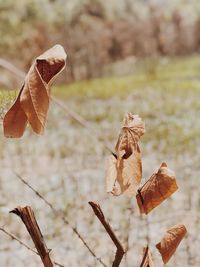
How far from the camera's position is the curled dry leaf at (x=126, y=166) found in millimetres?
850

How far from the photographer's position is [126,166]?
0.86 meters

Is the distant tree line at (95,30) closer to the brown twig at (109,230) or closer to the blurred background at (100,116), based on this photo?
the blurred background at (100,116)

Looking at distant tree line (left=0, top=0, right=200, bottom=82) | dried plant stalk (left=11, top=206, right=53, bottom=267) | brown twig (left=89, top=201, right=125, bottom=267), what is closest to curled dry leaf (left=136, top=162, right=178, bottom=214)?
brown twig (left=89, top=201, right=125, bottom=267)

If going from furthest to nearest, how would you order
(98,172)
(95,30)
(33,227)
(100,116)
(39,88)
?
(95,30)
(100,116)
(98,172)
(33,227)
(39,88)

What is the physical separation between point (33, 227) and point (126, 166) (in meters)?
0.18

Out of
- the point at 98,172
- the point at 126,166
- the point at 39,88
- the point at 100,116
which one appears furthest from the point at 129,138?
the point at 100,116

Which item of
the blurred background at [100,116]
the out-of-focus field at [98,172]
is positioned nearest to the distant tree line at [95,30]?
the blurred background at [100,116]

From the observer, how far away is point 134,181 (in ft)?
2.80

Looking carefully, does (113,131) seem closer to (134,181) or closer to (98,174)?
(98,174)

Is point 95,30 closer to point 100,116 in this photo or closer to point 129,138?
point 100,116

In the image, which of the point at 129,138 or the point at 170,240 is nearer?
the point at 129,138

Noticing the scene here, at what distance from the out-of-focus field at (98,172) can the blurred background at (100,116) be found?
0.5 inches

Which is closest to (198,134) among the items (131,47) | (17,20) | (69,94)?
(69,94)

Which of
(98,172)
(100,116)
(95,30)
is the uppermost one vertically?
(95,30)
